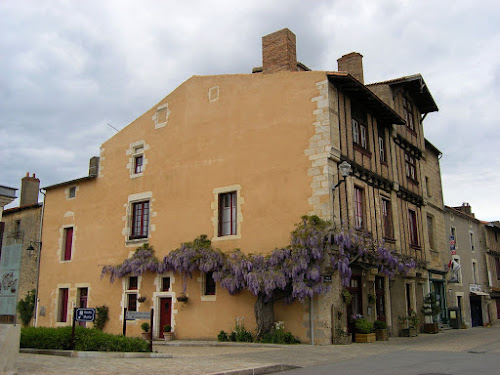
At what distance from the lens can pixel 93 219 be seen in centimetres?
1989

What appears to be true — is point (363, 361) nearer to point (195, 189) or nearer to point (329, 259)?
point (329, 259)

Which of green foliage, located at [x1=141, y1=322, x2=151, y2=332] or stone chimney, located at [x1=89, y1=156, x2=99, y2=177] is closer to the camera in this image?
green foliage, located at [x1=141, y1=322, x2=151, y2=332]

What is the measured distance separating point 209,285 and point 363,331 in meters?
4.96

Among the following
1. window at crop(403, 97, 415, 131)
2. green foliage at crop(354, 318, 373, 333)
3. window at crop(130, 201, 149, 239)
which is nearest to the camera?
green foliage at crop(354, 318, 373, 333)

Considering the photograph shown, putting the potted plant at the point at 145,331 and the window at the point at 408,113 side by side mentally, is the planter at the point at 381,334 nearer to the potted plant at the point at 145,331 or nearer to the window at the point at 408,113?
the potted plant at the point at 145,331

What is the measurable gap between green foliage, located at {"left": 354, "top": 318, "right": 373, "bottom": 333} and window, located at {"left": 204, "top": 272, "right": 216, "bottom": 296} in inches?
179

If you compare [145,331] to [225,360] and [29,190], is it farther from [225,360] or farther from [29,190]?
[29,190]

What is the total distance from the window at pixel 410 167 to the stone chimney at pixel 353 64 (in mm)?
3655

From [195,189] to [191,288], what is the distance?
3.30 meters

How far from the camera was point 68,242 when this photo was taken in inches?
813

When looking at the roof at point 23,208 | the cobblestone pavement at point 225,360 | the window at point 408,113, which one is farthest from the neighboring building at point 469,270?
the roof at point 23,208

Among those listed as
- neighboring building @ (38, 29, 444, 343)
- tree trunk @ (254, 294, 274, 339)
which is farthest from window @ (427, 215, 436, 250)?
tree trunk @ (254, 294, 274, 339)

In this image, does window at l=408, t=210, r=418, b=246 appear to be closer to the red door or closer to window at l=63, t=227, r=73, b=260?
the red door

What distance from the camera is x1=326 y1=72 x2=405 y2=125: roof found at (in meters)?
14.7
